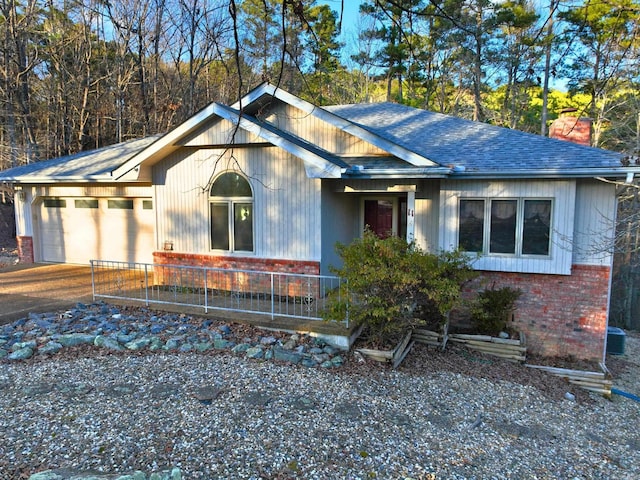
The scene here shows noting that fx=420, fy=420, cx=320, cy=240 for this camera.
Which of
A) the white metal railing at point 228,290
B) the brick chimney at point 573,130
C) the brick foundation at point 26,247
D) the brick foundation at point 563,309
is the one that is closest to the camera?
the brick foundation at point 563,309

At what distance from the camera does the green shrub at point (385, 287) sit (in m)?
6.34

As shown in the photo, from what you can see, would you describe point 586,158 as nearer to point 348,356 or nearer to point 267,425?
point 348,356

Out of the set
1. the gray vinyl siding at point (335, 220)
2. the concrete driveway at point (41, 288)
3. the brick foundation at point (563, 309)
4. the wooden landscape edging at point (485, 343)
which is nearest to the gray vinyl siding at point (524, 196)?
the brick foundation at point (563, 309)

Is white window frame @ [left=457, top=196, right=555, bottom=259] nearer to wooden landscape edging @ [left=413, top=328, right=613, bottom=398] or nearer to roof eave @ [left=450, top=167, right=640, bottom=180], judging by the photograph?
roof eave @ [left=450, top=167, right=640, bottom=180]

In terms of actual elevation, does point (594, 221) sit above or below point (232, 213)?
below

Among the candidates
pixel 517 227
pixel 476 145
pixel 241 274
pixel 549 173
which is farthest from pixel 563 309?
pixel 241 274

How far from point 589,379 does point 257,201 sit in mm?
7159

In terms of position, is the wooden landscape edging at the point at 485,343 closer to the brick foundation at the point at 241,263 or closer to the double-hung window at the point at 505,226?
the double-hung window at the point at 505,226

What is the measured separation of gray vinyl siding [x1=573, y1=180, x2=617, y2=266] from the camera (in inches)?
302

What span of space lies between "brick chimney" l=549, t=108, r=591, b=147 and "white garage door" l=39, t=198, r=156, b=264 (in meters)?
10.9

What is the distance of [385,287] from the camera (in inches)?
255

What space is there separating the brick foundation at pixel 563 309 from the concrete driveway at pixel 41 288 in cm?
848

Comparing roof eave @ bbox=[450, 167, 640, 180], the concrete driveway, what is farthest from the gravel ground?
roof eave @ bbox=[450, 167, 640, 180]

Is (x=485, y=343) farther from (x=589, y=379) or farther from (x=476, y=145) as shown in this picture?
(x=476, y=145)
